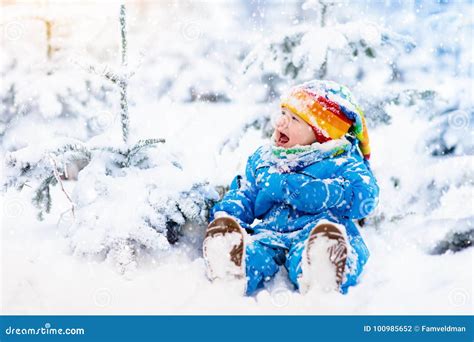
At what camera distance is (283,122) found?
2.00m

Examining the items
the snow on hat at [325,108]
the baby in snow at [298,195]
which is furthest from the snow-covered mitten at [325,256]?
the snow on hat at [325,108]

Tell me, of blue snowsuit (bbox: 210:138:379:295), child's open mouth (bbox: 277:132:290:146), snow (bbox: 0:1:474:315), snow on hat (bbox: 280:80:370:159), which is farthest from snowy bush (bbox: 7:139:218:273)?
snow on hat (bbox: 280:80:370:159)

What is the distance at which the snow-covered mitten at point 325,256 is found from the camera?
1592 mm

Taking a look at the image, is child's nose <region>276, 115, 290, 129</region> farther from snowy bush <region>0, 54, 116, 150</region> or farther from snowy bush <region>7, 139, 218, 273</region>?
snowy bush <region>0, 54, 116, 150</region>

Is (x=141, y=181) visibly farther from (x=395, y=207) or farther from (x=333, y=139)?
(x=395, y=207)

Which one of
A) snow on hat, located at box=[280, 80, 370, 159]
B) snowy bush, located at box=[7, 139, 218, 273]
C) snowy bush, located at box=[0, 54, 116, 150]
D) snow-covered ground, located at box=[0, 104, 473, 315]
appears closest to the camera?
snow-covered ground, located at box=[0, 104, 473, 315]

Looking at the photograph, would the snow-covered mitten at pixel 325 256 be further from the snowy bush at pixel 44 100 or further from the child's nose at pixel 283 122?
the snowy bush at pixel 44 100

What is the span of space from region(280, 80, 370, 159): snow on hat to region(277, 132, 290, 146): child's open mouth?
10 cm

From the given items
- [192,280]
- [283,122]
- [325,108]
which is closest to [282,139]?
[283,122]

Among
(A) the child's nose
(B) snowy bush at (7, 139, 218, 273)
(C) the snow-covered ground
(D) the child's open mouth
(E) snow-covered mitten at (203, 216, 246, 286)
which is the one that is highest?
(A) the child's nose

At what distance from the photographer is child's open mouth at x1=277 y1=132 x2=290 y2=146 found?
201 cm

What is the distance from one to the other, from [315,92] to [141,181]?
72cm

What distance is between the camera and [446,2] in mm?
2367
